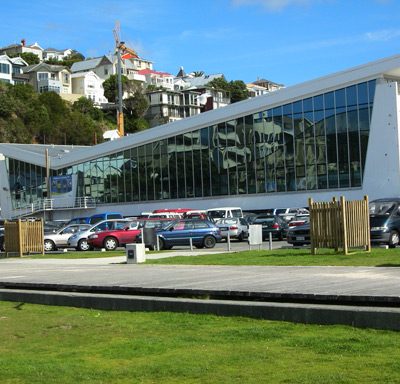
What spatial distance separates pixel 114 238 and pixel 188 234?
186 inches

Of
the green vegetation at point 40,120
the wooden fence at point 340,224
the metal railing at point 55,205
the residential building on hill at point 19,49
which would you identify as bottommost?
the wooden fence at point 340,224

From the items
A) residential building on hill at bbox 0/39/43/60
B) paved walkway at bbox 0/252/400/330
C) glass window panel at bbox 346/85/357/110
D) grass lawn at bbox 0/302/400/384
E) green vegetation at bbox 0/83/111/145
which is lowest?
grass lawn at bbox 0/302/400/384

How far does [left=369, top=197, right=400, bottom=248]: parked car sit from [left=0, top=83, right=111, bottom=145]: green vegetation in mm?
86934

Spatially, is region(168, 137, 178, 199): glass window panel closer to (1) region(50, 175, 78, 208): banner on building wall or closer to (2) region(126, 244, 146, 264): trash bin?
(1) region(50, 175, 78, 208): banner on building wall

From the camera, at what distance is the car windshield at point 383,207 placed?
25.1 meters

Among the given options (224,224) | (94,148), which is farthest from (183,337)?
(94,148)

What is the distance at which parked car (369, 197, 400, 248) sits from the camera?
24.2 m

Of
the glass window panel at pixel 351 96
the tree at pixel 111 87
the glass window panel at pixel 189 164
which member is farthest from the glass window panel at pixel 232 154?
the tree at pixel 111 87

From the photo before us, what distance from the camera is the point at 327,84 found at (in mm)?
52438

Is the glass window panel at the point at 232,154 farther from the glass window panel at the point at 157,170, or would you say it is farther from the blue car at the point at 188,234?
the blue car at the point at 188,234

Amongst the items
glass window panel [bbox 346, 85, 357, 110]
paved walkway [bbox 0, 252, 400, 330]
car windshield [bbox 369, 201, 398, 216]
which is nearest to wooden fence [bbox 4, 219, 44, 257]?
paved walkway [bbox 0, 252, 400, 330]

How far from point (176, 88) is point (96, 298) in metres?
160

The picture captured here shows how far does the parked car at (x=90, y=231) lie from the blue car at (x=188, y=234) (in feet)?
12.7

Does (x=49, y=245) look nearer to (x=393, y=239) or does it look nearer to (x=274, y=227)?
(x=274, y=227)
